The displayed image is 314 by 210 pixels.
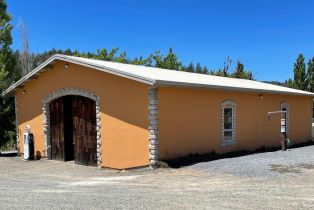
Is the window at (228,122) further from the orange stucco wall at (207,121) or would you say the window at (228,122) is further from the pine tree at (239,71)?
the pine tree at (239,71)

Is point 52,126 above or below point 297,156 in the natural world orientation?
above

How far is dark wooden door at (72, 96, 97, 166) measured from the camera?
14.1 m

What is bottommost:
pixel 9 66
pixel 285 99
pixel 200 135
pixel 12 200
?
pixel 12 200

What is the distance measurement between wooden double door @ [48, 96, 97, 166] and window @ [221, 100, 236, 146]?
16.0ft

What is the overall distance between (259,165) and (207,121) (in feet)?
9.50

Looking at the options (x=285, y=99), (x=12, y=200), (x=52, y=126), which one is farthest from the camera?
(x=285, y=99)

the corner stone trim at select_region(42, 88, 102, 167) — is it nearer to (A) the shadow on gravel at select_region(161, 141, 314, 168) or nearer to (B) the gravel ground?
(A) the shadow on gravel at select_region(161, 141, 314, 168)

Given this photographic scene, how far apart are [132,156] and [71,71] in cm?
420

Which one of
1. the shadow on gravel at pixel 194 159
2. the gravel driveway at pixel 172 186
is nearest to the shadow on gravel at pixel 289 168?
the gravel driveway at pixel 172 186

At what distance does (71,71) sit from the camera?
14750 millimetres

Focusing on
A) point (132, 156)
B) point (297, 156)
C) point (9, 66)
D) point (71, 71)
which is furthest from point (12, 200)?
point (9, 66)

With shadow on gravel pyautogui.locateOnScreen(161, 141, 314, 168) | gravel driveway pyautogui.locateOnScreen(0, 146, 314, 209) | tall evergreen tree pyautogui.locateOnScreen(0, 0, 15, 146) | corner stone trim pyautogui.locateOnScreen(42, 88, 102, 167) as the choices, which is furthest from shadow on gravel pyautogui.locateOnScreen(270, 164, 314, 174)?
tall evergreen tree pyautogui.locateOnScreen(0, 0, 15, 146)

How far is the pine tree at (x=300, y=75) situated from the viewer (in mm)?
43250

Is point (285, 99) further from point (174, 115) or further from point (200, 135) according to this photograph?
point (174, 115)
